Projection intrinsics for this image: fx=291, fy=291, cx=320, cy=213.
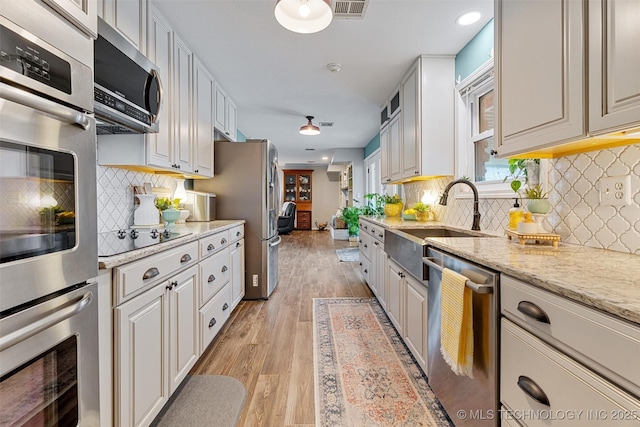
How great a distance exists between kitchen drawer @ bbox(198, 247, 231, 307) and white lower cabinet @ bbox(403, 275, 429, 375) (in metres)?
1.40

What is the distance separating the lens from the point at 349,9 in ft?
6.55

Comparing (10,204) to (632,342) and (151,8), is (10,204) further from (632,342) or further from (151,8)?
(151,8)

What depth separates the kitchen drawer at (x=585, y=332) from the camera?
24.0 inches

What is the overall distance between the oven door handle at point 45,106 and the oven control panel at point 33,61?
0.20 ft

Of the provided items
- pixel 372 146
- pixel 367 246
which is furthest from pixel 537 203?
pixel 372 146

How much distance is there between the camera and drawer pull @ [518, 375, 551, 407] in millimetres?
841

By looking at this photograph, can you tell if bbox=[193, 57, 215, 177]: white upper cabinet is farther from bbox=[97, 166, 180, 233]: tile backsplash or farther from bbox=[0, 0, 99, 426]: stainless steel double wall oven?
bbox=[0, 0, 99, 426]: stainless steel double wall oven

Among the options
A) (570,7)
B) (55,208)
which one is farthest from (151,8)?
(570,7)

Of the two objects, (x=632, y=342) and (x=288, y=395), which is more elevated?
(x=632, y=342)

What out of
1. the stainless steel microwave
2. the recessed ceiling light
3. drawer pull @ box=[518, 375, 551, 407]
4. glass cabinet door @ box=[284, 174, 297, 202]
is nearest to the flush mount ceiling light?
the stainless steel microwave

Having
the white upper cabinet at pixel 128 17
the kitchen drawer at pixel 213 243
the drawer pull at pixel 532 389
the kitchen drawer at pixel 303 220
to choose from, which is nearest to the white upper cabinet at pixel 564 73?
the drawer pull at pixel 532 389

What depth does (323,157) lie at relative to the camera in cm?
895

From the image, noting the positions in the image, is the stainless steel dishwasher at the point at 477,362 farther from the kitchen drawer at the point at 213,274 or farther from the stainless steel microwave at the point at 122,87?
the stainless steel microwave at the point at 122,87

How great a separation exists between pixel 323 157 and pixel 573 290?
8.46m
